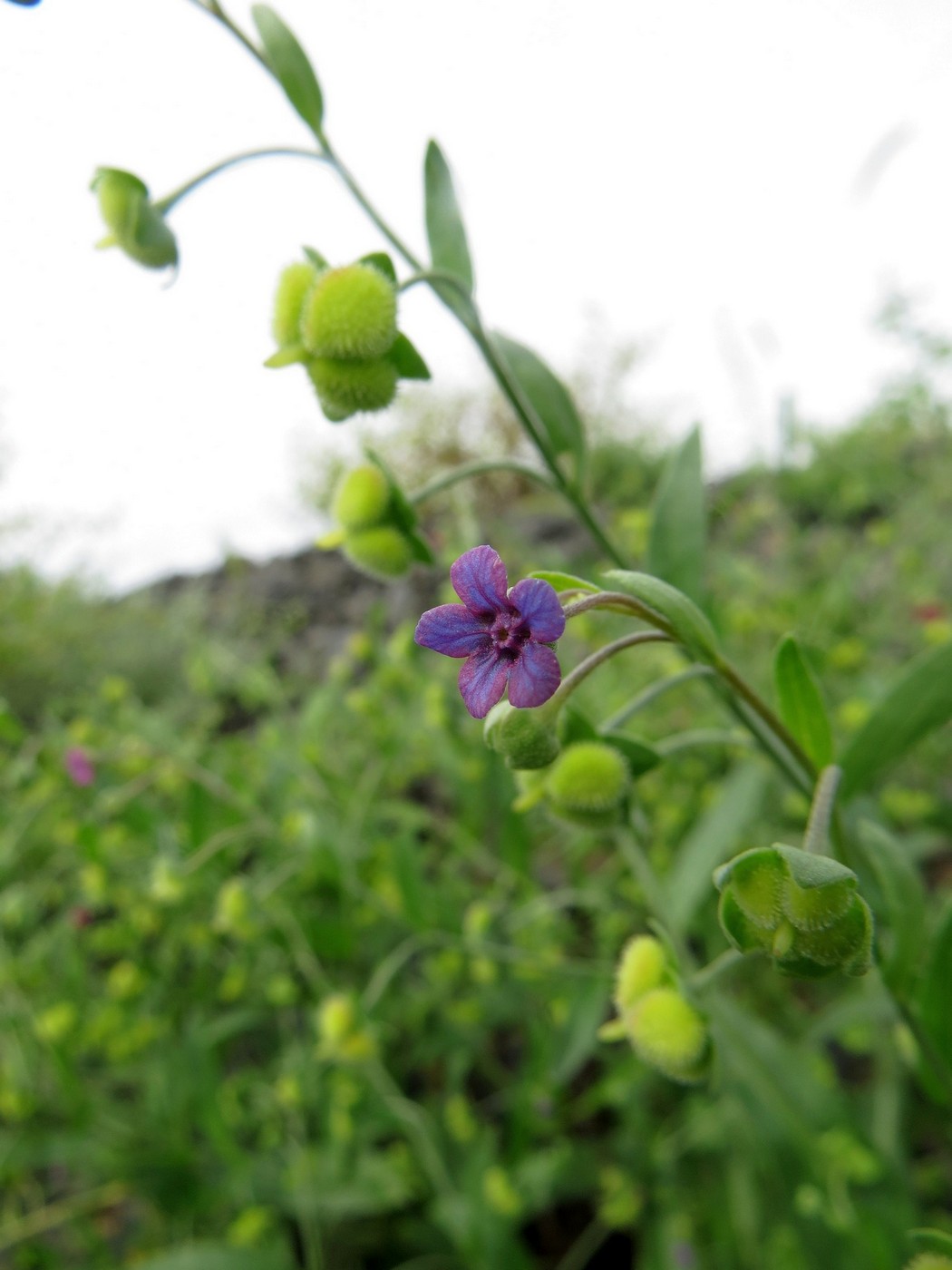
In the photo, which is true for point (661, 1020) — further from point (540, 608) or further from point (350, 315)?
point (350, 315)

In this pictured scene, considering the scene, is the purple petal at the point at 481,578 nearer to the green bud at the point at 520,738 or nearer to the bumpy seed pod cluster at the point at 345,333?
the green bud at the point at 520,738

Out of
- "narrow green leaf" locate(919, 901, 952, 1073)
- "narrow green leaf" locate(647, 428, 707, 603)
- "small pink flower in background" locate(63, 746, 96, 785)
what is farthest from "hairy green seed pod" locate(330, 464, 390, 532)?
"small pink flower in background" locate(63, 746, 96, 785)

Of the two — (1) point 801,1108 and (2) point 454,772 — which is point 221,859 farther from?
(1) point 801,1108

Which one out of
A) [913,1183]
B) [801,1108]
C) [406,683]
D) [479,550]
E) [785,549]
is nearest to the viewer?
[479,550]

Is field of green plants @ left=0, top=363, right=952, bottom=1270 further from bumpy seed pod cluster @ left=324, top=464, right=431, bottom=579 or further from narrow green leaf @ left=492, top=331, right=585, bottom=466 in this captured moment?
bumpy seed pod cluster @ left=324, top=464, right=431, bottom=579

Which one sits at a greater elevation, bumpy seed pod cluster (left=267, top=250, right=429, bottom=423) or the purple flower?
bumpy seed pod cluster (left=267, top=250, right=429, bottom=423)

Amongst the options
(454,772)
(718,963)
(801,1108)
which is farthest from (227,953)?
(718,963)

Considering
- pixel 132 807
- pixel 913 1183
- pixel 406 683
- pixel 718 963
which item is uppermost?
pixel 718 963
